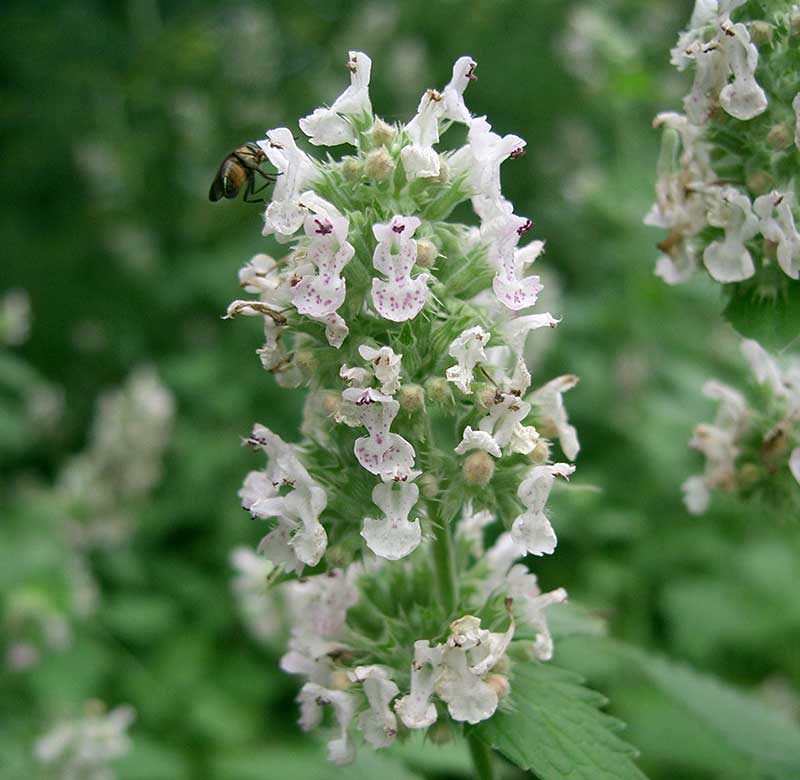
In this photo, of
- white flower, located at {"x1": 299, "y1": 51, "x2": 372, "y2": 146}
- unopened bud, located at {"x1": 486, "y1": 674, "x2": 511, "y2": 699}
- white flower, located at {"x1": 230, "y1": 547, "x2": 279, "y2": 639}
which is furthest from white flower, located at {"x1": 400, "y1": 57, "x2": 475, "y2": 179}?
white flower, located at {"x1": 230, "y1": 547, "x2": 279, "y2": 639}

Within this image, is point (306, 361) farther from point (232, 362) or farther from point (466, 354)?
point (232, 362)

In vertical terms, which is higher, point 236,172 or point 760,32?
point 236,172

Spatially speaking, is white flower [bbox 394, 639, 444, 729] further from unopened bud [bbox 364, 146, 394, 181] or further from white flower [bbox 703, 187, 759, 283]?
white flower [bbox 703, 187, 759, 283]

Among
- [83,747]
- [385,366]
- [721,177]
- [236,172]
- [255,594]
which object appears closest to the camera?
[385,366]

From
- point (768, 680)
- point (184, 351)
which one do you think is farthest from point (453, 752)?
point (184, 351)

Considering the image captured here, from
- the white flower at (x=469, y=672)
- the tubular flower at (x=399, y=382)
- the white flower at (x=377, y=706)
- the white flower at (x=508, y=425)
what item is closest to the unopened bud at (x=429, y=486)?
the tubular flower at (x=399, y=382)

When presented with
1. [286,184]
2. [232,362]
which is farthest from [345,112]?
[232,362]
